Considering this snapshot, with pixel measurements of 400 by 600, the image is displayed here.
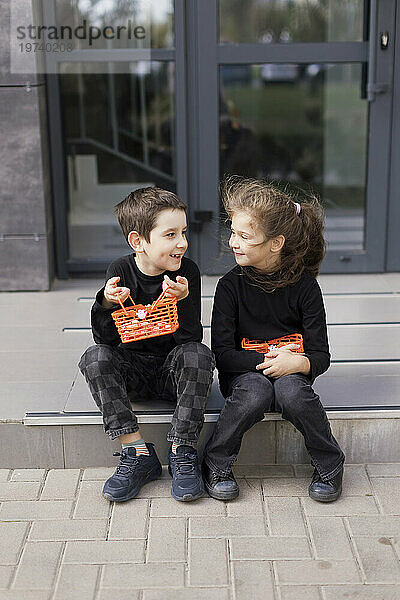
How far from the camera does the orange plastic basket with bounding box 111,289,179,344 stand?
2.56m

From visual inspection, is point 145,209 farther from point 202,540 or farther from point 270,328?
point 202,540

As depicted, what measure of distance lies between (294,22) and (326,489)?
8.32ft

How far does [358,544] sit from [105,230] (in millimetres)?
2640

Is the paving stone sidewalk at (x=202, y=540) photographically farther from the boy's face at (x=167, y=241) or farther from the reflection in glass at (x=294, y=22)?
the reflection in glass at (x=294, y=22)

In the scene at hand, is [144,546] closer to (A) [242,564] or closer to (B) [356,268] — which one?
(A) [242,564]

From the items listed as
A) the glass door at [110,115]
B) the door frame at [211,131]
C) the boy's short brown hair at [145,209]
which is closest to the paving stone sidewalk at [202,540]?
the boy's short brown hair at [145,209]

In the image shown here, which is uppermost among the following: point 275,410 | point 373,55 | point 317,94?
point 373,55

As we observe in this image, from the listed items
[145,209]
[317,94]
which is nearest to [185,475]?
[145,209]

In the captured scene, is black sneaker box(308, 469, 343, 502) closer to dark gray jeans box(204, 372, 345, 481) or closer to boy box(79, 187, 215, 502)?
dark gray jeans box(204, 372, 345, 481)

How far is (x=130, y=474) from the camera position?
2625mm

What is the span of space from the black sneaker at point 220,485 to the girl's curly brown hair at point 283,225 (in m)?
0.61

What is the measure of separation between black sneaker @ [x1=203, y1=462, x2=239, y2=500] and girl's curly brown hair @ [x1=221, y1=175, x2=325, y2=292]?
613 millimetres

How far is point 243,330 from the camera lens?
2729 mm

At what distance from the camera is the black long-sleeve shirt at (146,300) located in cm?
267
